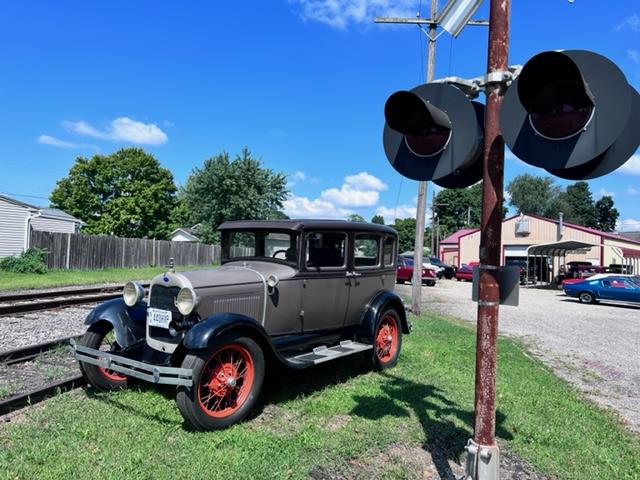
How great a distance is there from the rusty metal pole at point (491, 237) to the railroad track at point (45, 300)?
10.4m

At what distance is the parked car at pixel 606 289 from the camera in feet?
64.4

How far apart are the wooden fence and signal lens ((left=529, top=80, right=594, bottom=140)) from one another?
2425 centimetres

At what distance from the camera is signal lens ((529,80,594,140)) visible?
2395mm

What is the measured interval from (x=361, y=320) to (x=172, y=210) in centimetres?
4948

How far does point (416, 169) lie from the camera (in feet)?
10.9

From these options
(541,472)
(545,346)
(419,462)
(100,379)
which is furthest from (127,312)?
(545,346)

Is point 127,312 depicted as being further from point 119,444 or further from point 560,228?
point 560,228

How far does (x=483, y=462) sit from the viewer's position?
9.80 feet

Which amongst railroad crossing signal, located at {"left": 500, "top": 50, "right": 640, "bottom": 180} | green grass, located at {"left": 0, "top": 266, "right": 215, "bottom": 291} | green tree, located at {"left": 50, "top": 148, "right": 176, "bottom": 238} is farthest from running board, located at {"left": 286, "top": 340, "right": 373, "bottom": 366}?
green tree, located at {"left": 50, "top": 148, "right": 176, "bottom": 238}

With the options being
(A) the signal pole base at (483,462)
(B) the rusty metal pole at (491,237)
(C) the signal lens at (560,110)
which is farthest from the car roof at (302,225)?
(C) the signal lens at (560,110)

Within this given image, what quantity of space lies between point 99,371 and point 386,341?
366 cm

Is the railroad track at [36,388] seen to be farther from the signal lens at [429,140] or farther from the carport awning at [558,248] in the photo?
the carport awning at [558,248]

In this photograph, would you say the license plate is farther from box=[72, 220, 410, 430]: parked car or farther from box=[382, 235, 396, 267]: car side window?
box=[382, 235, 396, 267]: car side window

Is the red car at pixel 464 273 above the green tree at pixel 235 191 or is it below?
below
